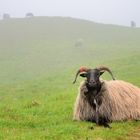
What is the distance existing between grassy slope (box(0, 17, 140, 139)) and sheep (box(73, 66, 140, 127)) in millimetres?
457

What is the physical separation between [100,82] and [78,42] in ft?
179

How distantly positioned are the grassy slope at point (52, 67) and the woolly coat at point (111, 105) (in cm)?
45

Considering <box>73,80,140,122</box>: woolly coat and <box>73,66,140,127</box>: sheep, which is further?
<box>73,80,140,122</box>: woolly coat

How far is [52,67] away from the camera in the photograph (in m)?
50.4

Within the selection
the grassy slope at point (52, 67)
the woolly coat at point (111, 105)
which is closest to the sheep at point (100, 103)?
the woolly coat at point (111, 105)

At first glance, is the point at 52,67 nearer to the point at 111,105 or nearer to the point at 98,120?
the point at 111,105

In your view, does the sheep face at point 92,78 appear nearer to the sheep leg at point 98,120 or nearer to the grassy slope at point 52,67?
the sheep leg at point 98,120

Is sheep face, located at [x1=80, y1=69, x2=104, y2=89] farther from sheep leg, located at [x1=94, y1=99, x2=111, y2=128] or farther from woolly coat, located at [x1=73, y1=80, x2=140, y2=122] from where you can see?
sheep leg, located at [x1=94, y1=99, x2=111, y2=128]

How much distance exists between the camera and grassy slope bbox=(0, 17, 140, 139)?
38.5ft

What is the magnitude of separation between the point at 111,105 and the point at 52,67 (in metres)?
37.5

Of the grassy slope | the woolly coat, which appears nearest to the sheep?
the woolly coat

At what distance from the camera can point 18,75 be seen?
44.9m

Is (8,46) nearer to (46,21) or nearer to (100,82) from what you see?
(46,21)

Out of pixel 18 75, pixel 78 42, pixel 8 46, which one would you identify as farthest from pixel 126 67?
pixel 8 46
